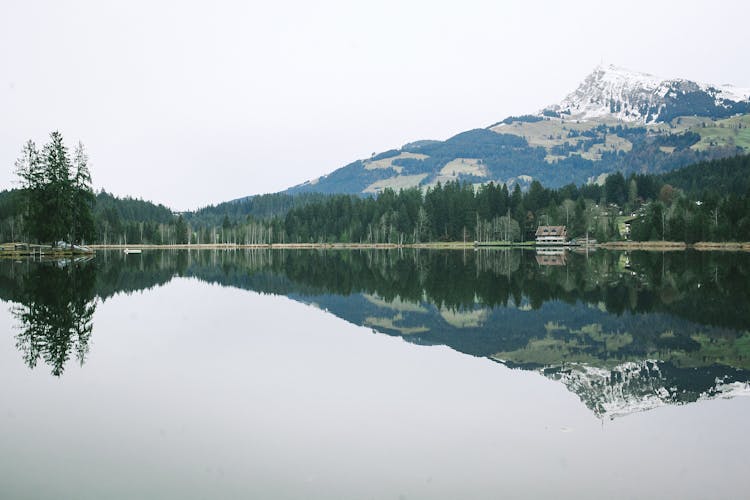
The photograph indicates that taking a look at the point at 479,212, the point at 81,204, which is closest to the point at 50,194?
the point at 81,204

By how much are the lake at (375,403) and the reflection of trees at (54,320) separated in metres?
0.16

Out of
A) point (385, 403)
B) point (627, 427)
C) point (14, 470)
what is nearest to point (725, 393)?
point (627, 427)

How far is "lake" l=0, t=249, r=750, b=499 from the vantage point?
33.1 feet

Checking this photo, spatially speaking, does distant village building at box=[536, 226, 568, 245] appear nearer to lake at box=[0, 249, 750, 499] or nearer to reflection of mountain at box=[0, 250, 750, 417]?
reflection of mountain at box=[0, 250, 750, 417]

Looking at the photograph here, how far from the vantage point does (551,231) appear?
525ft

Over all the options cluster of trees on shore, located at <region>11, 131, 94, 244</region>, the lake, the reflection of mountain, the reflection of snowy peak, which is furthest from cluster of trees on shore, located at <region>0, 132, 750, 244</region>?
the reflection of snowy peak

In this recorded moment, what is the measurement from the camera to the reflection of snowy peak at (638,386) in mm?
14680

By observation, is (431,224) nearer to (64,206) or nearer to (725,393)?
(64,206)

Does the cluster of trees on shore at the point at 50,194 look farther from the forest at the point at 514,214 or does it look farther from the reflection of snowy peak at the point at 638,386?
the reflection of snowy peak at the point at 638,386

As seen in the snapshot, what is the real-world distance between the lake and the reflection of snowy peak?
8 centimetres

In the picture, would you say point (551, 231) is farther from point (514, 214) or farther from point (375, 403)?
point (375, 403)

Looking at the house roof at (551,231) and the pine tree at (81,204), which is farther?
the house roof at (551,231)

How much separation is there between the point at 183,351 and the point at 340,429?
418 inches

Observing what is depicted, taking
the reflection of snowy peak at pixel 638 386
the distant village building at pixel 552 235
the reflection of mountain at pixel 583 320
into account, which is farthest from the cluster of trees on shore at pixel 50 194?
the distant village building at pixel 552 235
